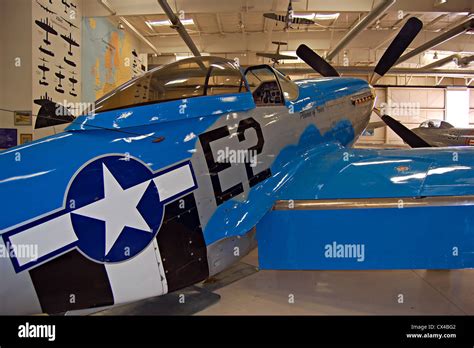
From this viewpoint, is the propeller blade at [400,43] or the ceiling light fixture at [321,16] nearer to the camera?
the propeller blade at [400,43]

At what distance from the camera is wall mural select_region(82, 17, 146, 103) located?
10.2m

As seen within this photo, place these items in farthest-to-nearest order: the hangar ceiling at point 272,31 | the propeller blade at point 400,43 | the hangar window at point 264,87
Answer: the hangar ceiling at point 272,31
the propeller blade at point 400,43
the hangar window at point 264,87

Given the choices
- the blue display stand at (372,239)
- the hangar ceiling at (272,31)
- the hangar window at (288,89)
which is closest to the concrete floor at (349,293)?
the blue display stand at (372,239)

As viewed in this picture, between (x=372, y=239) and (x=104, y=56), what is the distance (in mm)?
10467

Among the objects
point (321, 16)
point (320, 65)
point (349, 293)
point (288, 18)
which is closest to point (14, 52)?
point (320, 65)

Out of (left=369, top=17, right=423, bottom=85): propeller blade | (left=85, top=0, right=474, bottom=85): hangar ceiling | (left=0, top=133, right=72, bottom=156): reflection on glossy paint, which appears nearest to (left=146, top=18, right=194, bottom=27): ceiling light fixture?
(left=85, top=0, right=474, bottom=85): hangar ceiling

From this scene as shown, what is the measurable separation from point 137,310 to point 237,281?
122 cm

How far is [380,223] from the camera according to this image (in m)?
2.87

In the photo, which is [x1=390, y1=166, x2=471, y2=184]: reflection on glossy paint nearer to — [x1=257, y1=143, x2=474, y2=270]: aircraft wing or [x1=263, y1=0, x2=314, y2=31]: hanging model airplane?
[x1=257, y1=143, x2=474, y2=270]: aircraft wing

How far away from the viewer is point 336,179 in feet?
10.9

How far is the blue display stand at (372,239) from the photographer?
2.79 meters

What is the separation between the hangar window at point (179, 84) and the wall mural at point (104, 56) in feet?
25.3

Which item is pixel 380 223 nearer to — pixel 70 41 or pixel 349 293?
pixel 349 293

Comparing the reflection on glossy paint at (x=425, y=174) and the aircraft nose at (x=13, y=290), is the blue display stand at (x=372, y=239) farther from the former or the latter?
the aircraft nose at (x=13, y=290)
